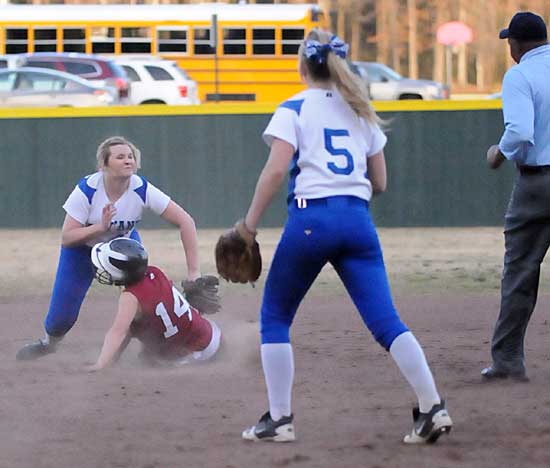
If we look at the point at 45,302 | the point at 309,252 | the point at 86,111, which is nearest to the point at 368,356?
the point at 309,252

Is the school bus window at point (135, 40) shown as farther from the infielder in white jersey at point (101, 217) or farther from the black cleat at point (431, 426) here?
the black cleat at point (431, 426)

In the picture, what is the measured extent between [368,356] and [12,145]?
35.1 feet

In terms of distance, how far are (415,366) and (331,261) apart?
0.53 m

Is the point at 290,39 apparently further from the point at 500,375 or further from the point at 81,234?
the point at 500,375

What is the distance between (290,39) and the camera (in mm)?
32219

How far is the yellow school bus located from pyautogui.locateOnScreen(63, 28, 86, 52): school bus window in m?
0.02

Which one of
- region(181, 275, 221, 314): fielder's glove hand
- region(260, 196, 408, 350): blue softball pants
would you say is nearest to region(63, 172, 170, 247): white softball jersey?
region(181, 275, 221, 314): fielder's glove hand

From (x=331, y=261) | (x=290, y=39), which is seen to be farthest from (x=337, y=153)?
(x=290, y=39)

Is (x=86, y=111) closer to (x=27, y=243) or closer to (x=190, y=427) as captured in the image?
(x=27, y=243)

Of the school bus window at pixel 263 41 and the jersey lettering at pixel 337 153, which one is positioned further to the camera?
the school bus window at pixel 263 41

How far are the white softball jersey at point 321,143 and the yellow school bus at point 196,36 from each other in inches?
1044

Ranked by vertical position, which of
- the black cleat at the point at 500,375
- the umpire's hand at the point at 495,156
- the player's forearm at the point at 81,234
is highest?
the umpire's hand at the point at 495,156

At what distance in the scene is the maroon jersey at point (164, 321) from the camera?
727 centimetres

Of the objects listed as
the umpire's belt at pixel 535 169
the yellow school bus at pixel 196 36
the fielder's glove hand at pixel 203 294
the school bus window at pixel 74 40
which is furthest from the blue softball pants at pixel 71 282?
the school bus window at pixel 74 40
